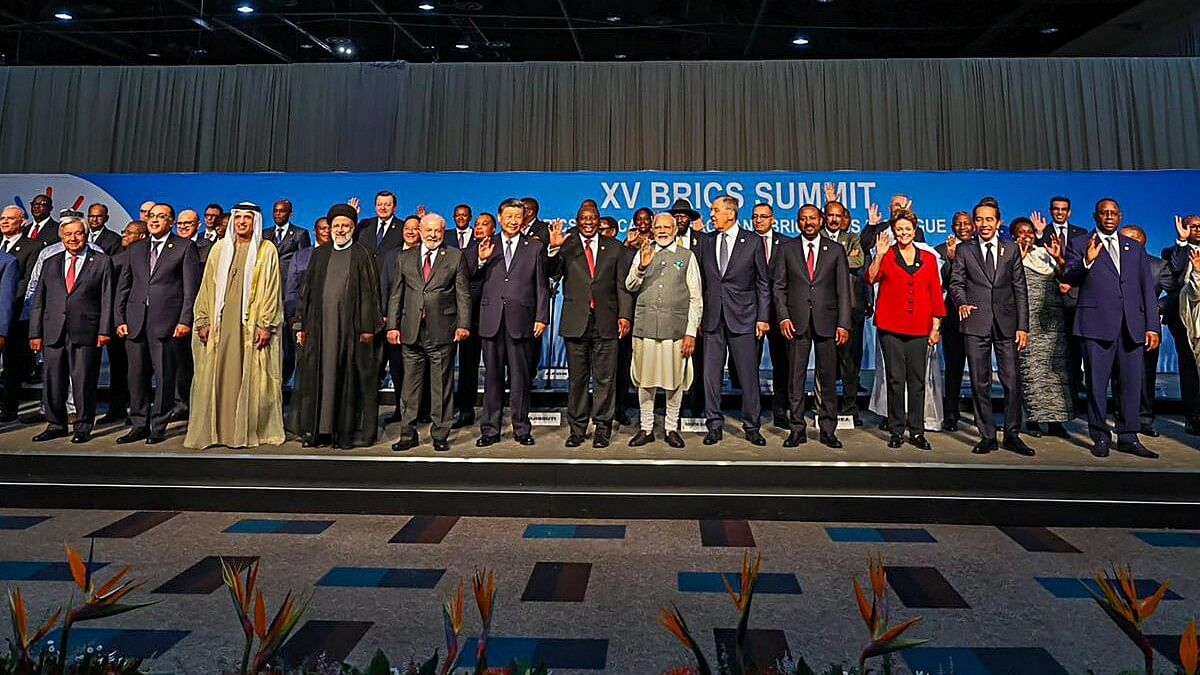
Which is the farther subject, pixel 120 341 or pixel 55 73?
pixel 55 73

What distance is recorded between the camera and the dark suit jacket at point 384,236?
5.39m

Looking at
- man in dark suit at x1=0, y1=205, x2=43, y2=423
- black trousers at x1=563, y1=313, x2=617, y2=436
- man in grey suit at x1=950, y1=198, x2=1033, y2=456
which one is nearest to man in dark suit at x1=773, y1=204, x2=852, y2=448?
man in grey suit at x1=950, y1=198, x2=1033, y2=456

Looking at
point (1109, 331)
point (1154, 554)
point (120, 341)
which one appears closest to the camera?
point (1154, 554)

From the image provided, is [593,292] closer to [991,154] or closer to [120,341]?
[120,341]

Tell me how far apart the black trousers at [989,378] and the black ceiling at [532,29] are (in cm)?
554

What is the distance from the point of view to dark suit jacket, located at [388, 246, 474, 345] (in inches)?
166

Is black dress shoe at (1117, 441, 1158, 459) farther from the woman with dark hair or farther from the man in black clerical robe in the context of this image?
the man in black clerical robe

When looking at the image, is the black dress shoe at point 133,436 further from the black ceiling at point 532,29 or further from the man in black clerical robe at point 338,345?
the black ceiling at point 532,29

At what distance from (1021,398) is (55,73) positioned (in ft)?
35.3

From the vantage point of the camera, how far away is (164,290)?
4.45 m

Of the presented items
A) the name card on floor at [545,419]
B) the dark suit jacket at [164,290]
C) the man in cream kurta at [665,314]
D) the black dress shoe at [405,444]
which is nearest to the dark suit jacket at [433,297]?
the black dress shoe at [405,444]

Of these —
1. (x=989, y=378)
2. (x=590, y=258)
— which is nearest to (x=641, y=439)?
(x=590, y=258)

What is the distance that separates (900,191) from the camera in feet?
24.3

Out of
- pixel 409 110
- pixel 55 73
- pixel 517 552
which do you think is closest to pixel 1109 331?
pixel 517 552
